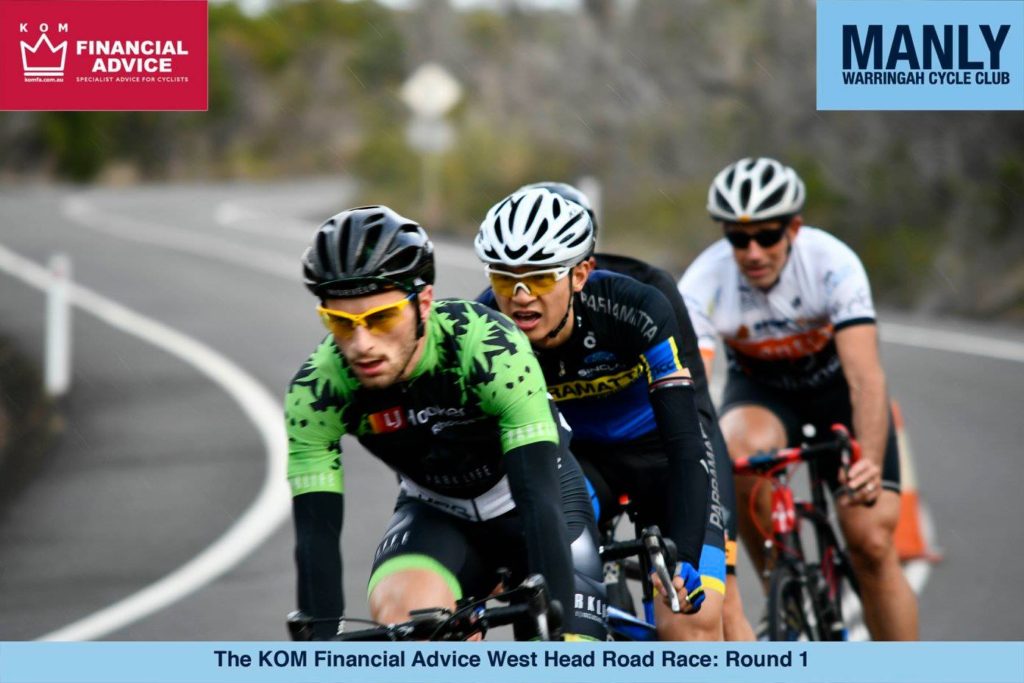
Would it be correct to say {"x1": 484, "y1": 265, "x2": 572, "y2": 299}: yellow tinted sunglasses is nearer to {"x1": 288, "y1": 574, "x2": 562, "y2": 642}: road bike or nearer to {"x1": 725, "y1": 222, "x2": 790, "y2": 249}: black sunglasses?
{"x1": 288, "y1": 574, "x2": 562, "y2": 642}: road bike

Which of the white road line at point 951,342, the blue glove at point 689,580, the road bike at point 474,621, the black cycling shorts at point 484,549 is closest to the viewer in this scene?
the road bike at point 474,621

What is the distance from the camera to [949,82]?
5.64 meters

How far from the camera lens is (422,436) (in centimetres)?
394

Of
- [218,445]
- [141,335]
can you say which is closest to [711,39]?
[141,335]

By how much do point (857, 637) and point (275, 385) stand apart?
7402 mm

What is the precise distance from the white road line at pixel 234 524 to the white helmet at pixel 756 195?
3.56 m

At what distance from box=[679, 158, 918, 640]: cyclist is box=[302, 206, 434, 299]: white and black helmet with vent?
7.19 ft

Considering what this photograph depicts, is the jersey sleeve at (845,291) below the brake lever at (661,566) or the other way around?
the other way around

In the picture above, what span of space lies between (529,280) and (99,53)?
2.40m

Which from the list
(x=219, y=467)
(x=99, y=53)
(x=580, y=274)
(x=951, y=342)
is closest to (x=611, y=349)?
(x=580, y=274)

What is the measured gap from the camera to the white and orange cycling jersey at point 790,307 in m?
5.63

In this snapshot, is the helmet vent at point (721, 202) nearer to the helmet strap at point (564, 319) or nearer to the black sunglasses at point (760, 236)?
the black sunglasses at point (760, 236)

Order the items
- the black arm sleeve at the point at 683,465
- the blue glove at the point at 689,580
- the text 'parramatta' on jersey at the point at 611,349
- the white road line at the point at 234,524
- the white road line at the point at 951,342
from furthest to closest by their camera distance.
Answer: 1. the white road line at the point at 951,342
2. the white road line at the point at 234,524
3. the text 'parramatta' on jersey at the point at 611,349
4. the black arm sleeve at the point at 683,465
5. the blue glove at the point at 689,580
